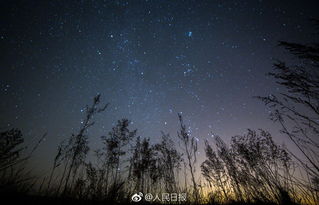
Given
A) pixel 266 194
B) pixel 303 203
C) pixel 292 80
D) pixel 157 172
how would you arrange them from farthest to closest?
pixel 157 172
pixel 292 80
pixel 266 194
pixel 303 203

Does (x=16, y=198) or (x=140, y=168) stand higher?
(x=140, y=168)

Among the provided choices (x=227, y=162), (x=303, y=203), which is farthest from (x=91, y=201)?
(x=227, y=162)

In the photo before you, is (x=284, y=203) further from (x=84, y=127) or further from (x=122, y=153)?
(x=122, y=153)

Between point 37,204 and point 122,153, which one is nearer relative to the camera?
point 37,204

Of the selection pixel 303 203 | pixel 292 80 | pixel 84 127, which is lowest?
pixel 303 203

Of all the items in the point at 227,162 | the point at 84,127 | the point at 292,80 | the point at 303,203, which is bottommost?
the point at 303,203

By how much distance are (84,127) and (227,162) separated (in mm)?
10131

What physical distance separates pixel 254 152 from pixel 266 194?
335 inches

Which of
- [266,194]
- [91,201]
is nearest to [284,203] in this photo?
[266,194]

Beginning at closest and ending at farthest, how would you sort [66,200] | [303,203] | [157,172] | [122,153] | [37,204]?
[37,204], [66,200], [303,203], [157,172], [122,153]

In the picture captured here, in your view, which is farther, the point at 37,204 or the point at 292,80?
the point at 292,80

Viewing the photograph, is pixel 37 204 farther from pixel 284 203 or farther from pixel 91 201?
pixel 284 203

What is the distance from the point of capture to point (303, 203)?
97.3 inches

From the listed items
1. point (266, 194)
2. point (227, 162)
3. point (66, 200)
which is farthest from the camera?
point (227, 162)
